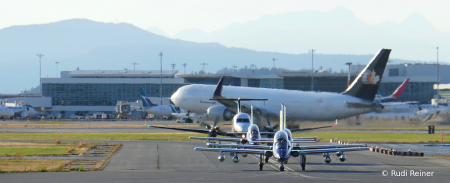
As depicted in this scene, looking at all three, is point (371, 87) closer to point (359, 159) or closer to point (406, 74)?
point (359, 159)

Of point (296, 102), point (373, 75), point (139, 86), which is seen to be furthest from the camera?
point (139, 86)

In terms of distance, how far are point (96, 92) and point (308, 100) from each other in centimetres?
11150

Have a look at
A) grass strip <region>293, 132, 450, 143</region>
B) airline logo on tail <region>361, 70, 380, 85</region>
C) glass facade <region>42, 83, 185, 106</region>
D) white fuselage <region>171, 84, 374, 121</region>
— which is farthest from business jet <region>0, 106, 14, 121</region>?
airline logo on tail <region>361, 70, 380, 85</region>

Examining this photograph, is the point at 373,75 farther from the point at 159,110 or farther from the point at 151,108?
the point at 151,108

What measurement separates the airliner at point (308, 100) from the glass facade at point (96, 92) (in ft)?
279

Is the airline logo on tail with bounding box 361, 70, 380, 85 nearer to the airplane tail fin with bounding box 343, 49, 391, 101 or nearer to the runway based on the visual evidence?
the airplane tail fin with bounding box 343, 49, 391, 101

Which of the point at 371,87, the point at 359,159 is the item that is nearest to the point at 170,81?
the point at 371,87

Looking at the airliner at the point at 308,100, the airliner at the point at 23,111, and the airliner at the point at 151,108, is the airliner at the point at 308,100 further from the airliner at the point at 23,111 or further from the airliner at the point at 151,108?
the airliner at the point at 23,111

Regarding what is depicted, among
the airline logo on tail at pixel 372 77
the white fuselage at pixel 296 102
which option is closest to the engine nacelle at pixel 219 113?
the white fuselage at pixel 296 102

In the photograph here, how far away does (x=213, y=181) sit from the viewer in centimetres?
2577

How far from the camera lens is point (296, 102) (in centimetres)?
7088

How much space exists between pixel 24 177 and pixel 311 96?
49.1m

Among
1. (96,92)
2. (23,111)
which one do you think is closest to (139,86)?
(96,92)

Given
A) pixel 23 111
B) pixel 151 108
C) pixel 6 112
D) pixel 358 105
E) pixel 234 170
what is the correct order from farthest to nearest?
pixel 23 111 → pixel 6 112 → pixel 151 108 → pixel 358 105 → pixel 234 170
